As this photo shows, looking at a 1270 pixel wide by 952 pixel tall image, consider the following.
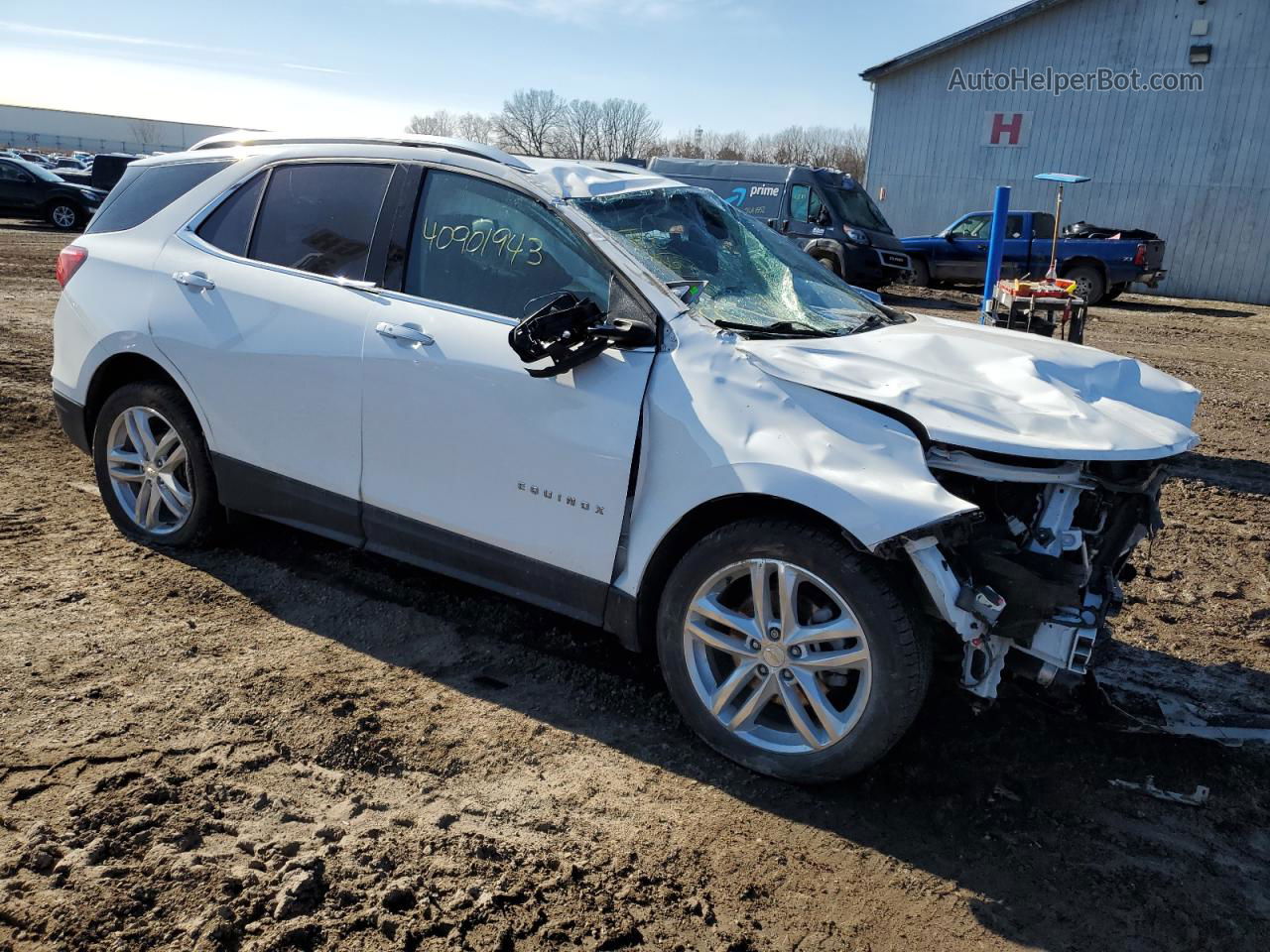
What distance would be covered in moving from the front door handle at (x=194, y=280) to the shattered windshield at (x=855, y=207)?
52.1 ft

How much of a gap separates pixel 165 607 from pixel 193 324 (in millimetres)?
1211

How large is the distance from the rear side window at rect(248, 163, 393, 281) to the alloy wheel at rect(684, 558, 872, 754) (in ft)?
6.50

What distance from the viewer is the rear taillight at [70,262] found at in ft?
15.4

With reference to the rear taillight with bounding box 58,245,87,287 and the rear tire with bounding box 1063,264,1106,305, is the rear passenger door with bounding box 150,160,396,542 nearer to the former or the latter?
the rear taillight with bounding box 58,245,87,287

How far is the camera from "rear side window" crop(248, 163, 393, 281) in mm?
3949

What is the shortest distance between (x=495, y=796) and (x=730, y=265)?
2.13 meters

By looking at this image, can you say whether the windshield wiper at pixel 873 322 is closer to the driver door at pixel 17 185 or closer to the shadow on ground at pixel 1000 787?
the shadow on ground at pixel 1000 787

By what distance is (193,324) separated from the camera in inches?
166

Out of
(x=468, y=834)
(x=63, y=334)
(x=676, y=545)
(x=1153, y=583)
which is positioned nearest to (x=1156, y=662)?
(x=1153, y=583)

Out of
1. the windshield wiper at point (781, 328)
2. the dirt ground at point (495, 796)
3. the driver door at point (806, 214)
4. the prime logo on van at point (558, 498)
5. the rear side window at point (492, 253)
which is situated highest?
the driver door at point (806, 214)

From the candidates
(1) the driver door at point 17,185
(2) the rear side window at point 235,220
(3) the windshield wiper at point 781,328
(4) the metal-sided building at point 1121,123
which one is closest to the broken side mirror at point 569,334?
(3) the windshield wiper at point 781,328

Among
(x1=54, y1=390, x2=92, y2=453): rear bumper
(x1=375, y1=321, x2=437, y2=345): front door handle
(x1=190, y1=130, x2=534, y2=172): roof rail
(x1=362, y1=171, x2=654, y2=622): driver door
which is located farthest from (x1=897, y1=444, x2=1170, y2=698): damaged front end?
(x1=54, y1=390, x2=92, y2=453): rear bumper

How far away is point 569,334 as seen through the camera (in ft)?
10.5

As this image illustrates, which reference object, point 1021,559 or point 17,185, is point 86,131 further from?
point 1021,559
